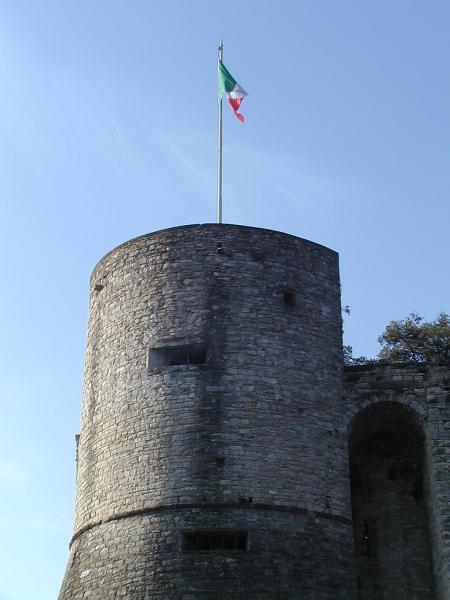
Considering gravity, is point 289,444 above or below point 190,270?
below

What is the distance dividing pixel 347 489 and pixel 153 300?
477cm

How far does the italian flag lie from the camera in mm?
22594

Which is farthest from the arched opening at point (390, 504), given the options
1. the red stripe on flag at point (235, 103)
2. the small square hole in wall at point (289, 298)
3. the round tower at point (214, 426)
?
the red stripe on flag at point (235, 103)

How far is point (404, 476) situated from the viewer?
20.0 m

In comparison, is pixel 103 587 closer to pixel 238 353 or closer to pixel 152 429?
pixel 152 429

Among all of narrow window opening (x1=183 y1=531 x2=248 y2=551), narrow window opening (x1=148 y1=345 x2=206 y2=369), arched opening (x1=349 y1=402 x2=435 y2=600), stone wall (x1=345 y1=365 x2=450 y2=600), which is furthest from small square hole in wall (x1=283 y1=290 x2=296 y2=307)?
narrow window opening (x1=183 y1=531 x2=248 y2=551)

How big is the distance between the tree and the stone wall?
517 centimetres

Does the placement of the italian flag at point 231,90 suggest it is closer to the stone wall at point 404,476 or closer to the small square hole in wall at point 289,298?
the small square hole in wall at point 289,298

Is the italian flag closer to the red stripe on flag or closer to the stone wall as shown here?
the red stripe on flag

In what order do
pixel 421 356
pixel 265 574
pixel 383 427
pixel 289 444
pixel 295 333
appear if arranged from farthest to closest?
pixel 421 356 → pixel 383 427 → pixel 295 333 → pixel 289 444 → pixel 265 574

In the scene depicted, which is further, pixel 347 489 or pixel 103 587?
pixel 347 489

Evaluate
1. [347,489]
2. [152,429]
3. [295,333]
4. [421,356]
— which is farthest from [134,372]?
[421,356]

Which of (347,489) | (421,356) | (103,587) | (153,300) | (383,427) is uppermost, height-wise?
(421,356)

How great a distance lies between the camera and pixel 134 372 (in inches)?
731
